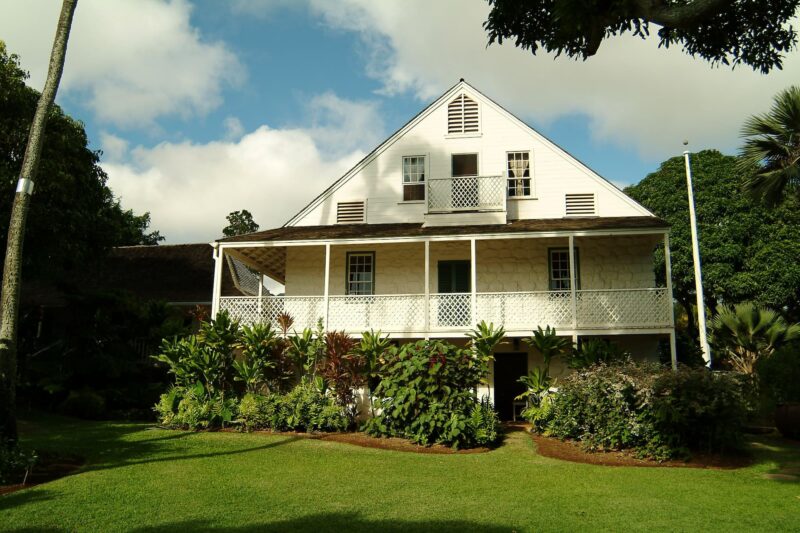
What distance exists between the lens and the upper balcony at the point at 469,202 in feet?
61.4

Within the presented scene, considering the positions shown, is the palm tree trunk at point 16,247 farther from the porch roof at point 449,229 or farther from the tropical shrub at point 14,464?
the porch roof at point 449,229

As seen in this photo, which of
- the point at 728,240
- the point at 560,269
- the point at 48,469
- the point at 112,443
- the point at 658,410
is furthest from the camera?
the point at 728,240

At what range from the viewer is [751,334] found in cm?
2144

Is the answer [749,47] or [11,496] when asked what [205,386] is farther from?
[749,47]

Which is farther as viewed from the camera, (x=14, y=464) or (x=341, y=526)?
(x=14, y=464)

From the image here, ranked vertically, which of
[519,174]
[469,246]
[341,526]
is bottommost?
[341,526]

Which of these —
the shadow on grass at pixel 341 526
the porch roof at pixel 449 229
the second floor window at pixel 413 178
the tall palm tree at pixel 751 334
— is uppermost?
the second floor window at pixel 413 178

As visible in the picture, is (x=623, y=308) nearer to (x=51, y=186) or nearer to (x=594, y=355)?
(x=594, y=355)

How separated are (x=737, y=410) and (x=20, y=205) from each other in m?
13.7

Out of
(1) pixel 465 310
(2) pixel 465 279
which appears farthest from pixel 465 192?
(1) pixel 465 310

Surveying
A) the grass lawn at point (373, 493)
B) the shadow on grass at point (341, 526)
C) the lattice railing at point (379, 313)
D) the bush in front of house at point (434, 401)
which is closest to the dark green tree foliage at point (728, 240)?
the grass lawn at point (373, 493)

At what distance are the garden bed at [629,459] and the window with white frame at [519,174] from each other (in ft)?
28.0

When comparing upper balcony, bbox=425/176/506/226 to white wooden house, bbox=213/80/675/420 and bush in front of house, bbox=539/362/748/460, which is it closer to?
white wooden house, bbox=213/80/675/420

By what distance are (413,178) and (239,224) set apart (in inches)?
1172
